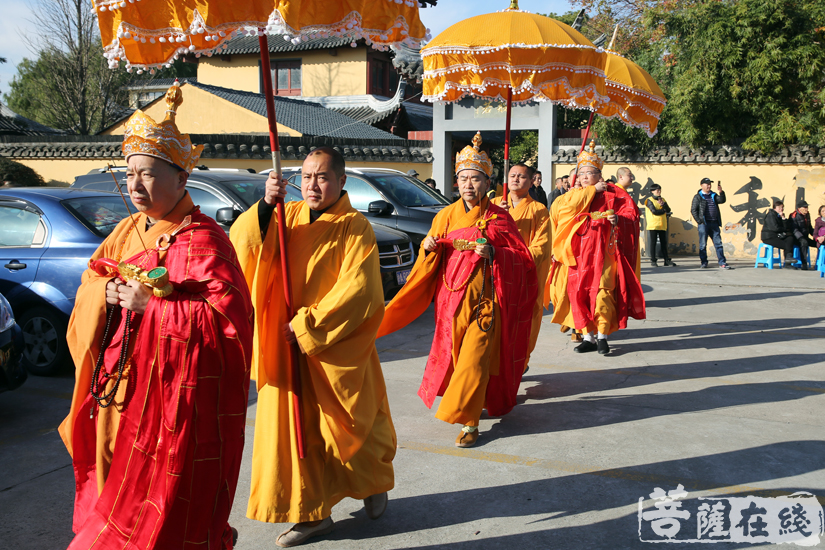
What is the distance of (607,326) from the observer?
689cm

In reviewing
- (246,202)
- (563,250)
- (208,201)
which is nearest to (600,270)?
(563,250)

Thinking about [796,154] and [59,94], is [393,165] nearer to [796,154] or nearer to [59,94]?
[796,154]

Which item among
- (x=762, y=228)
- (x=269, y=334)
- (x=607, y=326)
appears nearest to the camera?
(x=269, y=334)

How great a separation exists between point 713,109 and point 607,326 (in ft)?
34.4

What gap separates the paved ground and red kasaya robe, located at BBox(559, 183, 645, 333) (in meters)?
0.43

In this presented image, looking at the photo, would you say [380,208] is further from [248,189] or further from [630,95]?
[630,95]

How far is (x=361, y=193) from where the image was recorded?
10273 mm

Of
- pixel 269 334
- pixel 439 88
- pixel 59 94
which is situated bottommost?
pixel 269 334

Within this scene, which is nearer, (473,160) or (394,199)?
(473,160)

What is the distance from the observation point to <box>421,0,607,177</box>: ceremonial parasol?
5.29 meters

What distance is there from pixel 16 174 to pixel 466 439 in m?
14.6

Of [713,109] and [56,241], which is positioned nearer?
[56,241]

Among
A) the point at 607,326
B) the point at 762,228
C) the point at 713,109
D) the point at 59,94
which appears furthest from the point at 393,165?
the point at 59,94

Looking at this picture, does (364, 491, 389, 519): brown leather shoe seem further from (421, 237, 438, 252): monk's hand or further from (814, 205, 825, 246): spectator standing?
(814, 205, 825, 246): spectator standing
